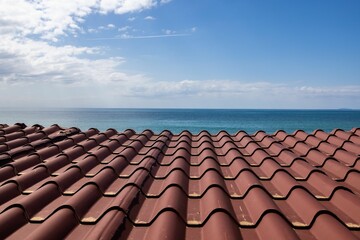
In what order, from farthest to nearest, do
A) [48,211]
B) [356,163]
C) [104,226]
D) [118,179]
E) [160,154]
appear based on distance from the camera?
[160,154]
[356,163]
[118,179]
[48,211]
[104,226]

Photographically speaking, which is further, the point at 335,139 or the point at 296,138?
the point at 296,138

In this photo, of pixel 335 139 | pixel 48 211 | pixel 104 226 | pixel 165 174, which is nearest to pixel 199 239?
pixel 104 226

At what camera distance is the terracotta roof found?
278cm

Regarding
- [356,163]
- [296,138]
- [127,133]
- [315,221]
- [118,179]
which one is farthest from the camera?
[127,133]

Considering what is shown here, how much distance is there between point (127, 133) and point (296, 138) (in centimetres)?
428

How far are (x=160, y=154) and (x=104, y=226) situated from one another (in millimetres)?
3172

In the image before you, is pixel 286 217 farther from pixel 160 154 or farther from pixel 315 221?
pixel 160 154

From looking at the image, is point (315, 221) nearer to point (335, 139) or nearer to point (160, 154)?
point (160, 154)

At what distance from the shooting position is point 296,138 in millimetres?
7496

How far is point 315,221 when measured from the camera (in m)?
2.93

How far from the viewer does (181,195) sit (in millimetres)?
3568

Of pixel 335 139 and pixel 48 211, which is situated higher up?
pixel 335 139

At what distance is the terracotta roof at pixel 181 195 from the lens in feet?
9.12

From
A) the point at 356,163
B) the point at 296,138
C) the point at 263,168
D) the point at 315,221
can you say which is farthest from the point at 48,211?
the point at 296,138
